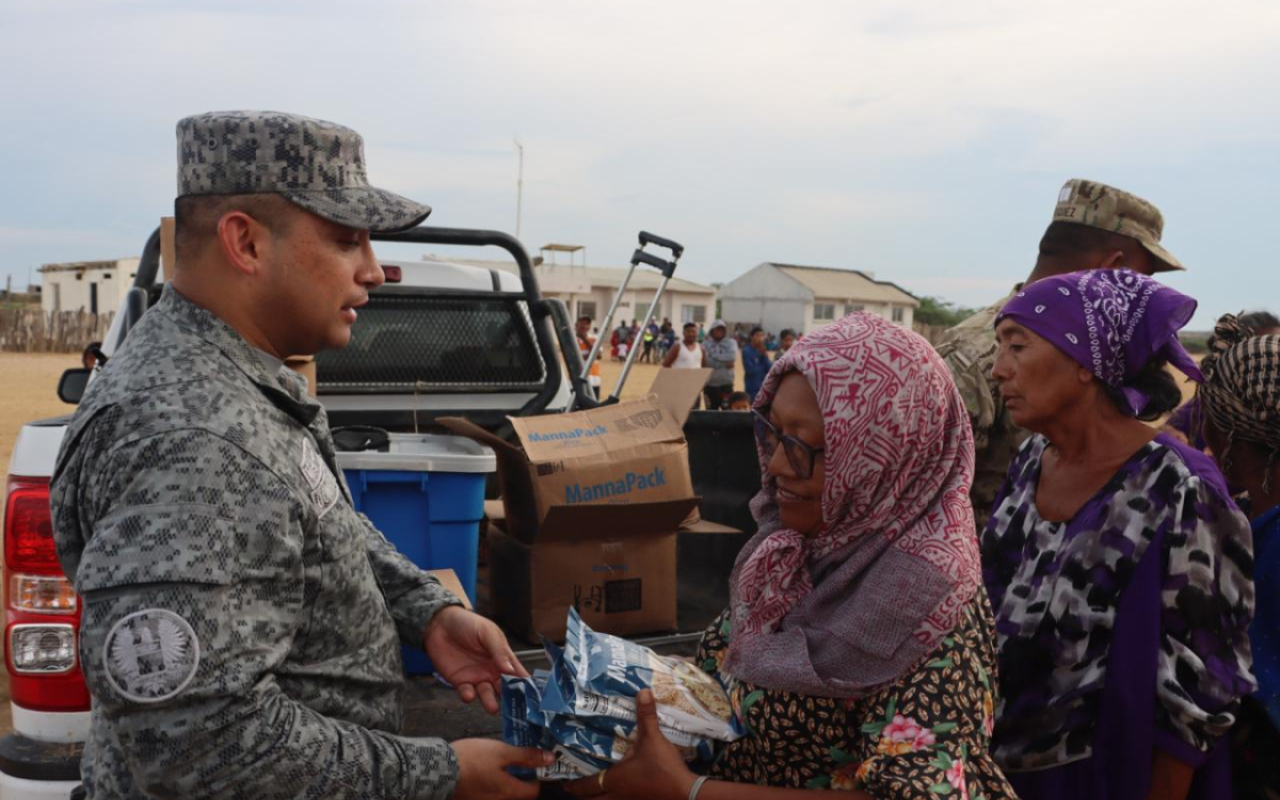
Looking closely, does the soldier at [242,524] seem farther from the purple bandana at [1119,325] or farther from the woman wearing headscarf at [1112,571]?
the purple bandana at [1119,325]

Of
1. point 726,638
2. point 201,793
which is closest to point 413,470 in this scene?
point 726,638

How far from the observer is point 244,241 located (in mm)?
→ 1510

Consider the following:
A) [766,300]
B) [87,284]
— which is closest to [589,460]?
[87,284]

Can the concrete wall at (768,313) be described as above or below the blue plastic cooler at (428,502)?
above

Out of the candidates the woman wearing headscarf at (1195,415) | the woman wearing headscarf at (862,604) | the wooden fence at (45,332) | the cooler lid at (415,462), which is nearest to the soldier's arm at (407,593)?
the woman wearing headscarf at (862,604)

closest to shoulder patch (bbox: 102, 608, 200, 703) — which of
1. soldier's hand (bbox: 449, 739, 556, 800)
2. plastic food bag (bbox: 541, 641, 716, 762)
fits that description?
soldier's hand (bbox: 449, 739, 556, 800)

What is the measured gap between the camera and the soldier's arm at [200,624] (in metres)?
1.25

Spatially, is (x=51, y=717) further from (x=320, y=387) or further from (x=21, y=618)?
(x=320, y=387)

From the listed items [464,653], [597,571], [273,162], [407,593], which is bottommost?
[597,571]

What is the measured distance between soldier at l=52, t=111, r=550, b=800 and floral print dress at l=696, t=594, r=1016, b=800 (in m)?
0.38

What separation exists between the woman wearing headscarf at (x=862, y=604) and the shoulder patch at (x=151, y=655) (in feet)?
2.32

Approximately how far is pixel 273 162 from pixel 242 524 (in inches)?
20.8

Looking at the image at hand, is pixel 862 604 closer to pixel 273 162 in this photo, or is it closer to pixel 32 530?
pixel 273 162

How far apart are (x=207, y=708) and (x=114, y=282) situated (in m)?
53.9
